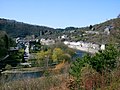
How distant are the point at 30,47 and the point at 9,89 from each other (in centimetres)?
4010

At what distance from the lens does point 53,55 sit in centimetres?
3644

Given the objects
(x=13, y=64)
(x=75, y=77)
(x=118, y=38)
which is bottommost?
(x=13, y=64)

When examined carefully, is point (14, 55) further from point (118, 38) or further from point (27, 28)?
point (27, 28)

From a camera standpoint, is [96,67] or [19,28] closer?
[96,67]

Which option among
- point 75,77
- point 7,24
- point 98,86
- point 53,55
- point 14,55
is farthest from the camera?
point 7,24

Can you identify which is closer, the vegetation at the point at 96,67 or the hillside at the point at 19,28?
the vegetation at the point at 96,67

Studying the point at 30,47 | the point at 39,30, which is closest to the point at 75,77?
the point at 30,47

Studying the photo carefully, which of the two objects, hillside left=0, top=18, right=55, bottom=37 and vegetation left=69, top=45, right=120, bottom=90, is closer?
vegetation left=69, top=45, right=120, bottom=90

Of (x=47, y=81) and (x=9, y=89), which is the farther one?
(x=47, y=81)

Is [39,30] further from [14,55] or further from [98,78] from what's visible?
[98,78]

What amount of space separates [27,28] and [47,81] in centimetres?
8258

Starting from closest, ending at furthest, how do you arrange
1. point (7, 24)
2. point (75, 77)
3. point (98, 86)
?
point (98, 86)
point (75, 77)
point (7, 24)

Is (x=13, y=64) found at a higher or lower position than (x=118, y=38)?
lower

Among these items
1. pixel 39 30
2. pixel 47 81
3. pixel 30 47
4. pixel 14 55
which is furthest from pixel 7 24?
pixel 47 81
